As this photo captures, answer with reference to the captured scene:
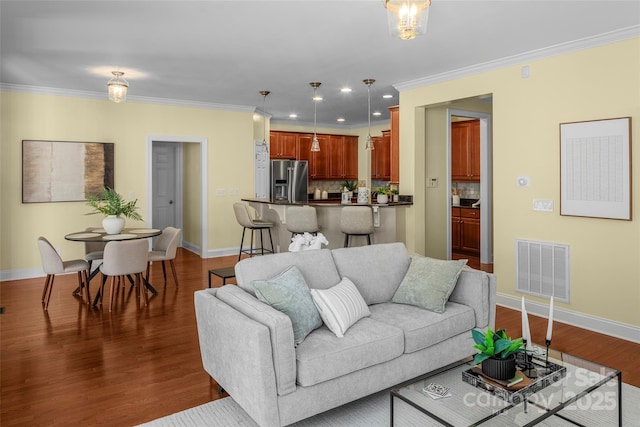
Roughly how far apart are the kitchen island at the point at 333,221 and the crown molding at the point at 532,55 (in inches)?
61.8

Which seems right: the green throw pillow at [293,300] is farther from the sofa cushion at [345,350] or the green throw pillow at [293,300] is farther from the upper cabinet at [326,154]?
the upper cabinet at [326,154]

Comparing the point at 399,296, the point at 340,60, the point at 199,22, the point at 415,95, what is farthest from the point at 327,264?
the point at 415,95

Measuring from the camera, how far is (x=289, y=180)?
9.33 m

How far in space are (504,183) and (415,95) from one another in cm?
172

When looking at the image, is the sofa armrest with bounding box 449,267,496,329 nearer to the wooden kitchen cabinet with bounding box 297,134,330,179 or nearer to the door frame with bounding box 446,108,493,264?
the door frame with bounding box 446,108,493,264

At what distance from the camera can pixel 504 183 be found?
198 inches

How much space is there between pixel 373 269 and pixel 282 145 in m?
6.67

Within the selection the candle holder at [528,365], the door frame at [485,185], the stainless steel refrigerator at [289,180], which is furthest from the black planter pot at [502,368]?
the stainless steel refrigerator at [289,180]

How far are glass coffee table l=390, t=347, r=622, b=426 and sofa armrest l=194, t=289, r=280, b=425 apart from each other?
0.63m

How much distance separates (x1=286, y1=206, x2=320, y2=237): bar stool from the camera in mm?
6164

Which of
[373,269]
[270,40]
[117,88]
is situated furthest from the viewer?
[117,88]

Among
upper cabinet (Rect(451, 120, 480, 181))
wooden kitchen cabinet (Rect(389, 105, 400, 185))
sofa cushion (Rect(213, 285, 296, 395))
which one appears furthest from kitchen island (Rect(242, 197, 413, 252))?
sofa cushion (Rect(213, 285, 296, 395))

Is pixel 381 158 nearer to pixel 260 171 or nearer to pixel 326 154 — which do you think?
pixel 326 154

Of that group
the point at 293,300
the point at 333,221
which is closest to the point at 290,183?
the point at 333,221
